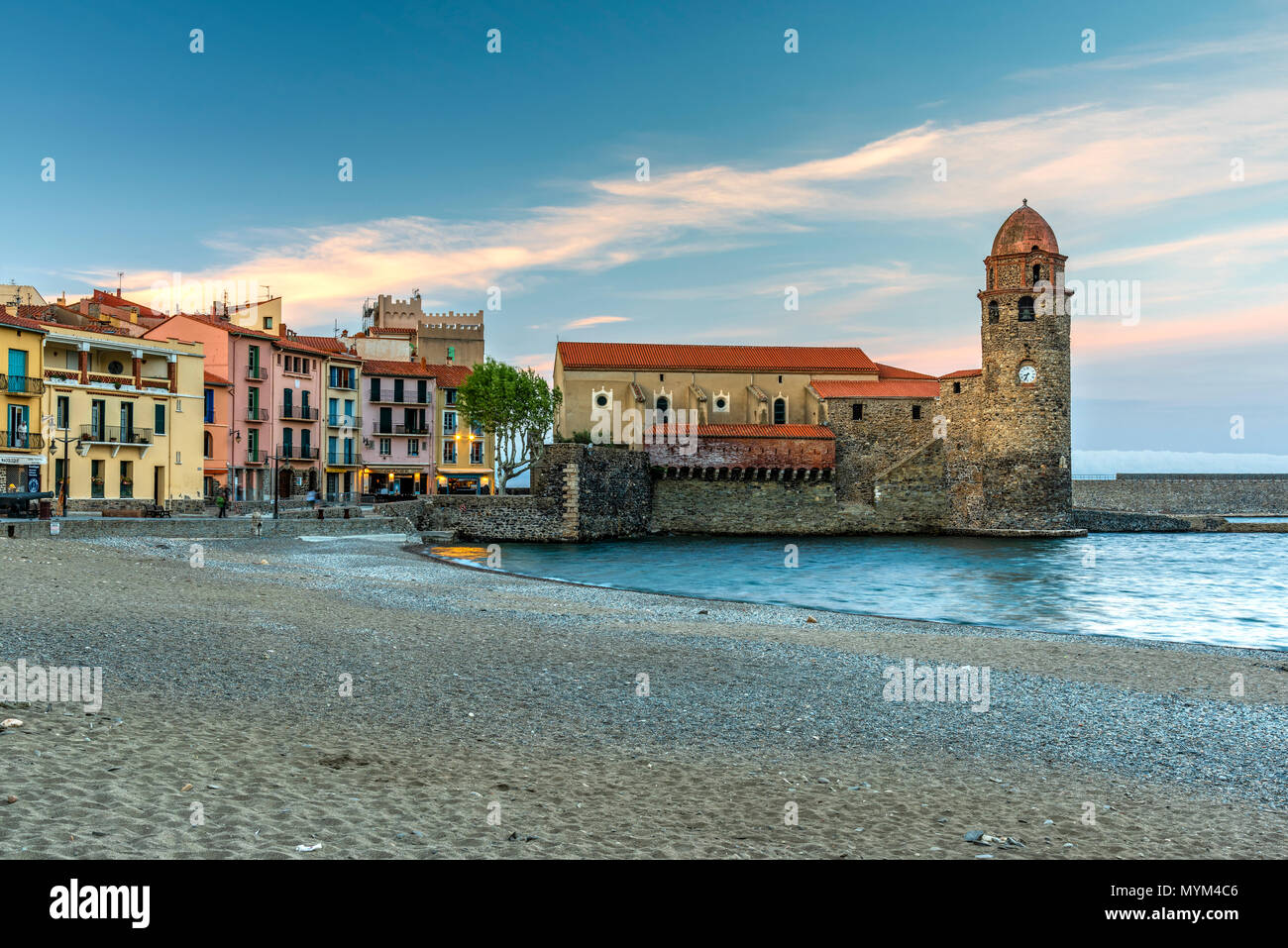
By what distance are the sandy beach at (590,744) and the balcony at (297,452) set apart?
41416mm

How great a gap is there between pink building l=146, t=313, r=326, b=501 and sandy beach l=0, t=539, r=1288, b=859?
123ft

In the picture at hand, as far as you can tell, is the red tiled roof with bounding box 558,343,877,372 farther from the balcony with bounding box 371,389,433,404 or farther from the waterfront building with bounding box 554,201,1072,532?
the balcony with bounding box 371,389,433,404

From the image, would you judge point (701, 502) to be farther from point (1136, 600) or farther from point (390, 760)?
point (390, 760)

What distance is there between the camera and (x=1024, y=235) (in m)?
61.8

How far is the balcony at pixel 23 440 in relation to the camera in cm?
3556

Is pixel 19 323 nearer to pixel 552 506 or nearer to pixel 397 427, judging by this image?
pixel 552 506

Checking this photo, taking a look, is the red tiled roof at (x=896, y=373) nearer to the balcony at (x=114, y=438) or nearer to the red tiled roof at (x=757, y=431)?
the red tiled roof at (x=757, y=431)

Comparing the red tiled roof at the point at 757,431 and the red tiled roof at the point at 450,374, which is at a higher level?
the red tiled roof at the point at 450,374

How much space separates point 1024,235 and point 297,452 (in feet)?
162

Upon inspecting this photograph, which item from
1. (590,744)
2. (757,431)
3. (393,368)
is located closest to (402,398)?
(393,368)

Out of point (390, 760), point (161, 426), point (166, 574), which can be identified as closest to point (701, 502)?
point (161, 426)

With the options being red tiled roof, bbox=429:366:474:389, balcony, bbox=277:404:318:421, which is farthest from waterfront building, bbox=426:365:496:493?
balcony, bbox=277:404:318:421

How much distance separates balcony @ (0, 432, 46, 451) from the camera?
117ft

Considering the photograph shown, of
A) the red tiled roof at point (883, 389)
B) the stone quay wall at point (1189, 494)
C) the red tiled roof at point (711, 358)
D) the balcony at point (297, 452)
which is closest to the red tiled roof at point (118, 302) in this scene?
the balcony at point (297, 452)
